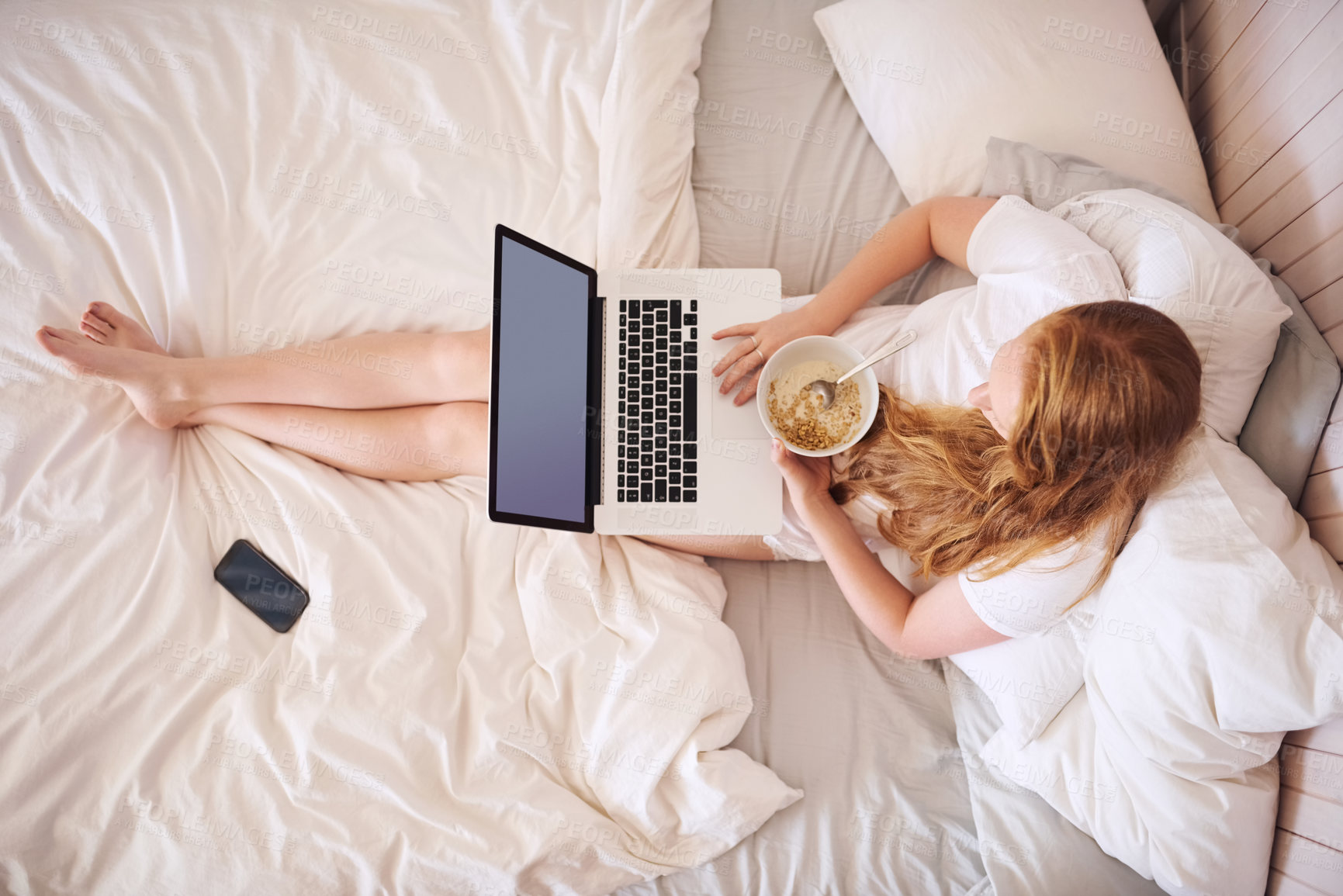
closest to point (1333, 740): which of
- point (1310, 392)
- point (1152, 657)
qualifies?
point (1152, 657)

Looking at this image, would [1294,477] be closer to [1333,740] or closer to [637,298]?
[1333,740]

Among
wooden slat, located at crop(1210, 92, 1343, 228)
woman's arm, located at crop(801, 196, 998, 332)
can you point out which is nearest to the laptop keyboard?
woman's arm, located at crop(801, 196, 998, 332)

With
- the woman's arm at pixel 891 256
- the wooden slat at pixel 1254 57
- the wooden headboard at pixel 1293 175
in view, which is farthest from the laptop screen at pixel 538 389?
the wooden slat at pixel 1254 57

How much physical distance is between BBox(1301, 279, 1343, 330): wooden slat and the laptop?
0.76 m

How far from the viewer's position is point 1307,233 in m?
1.02

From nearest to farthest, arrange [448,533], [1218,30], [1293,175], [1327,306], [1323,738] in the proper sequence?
[1323,738] < [1327,306] < [1293,175] < [448,533] < [1218,30]

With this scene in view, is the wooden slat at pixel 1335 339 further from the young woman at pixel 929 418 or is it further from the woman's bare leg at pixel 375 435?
the woman's bare leg at pixel 375 435

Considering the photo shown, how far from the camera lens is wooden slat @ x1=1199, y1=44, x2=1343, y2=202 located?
102 centimetres

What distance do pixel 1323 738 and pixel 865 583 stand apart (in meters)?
0.57

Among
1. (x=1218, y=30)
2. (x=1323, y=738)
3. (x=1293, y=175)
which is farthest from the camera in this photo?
(x=1218, y=30)

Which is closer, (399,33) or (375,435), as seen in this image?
(375,435)

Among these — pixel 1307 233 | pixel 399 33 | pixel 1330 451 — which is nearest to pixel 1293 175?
pixel 1307 233

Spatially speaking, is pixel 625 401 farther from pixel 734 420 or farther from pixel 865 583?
pixel 865 583

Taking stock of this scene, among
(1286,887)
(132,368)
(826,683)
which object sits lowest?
(1286,887)
